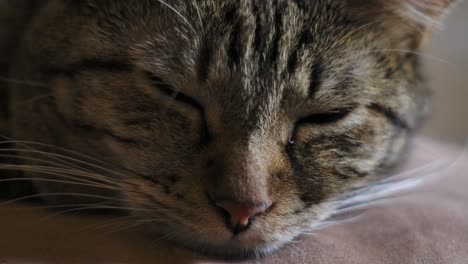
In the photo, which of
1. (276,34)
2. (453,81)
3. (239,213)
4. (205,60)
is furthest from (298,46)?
(453,81)

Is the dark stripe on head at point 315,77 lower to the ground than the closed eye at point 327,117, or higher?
higher

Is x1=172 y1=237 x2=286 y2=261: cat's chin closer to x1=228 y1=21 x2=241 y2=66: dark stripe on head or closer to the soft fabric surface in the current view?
the soft fabric surface

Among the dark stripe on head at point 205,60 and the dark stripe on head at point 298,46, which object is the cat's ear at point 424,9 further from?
the dark stripe on head at point 205,60

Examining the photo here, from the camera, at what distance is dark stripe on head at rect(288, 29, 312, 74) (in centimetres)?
81

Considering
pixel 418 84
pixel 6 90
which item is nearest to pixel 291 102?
pixel 418 84

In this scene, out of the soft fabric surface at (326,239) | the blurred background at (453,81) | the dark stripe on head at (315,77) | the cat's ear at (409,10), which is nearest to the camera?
the soft fabric surface at (326,239)

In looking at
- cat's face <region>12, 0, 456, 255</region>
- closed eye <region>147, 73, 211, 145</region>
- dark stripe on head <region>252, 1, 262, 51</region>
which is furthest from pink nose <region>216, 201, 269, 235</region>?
dark stripe on head <region>252, 1, 262, 51</region>

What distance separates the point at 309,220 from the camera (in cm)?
83

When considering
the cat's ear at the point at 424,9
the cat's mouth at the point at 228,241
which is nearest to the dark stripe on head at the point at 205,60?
the cat's mouth at the point at 228,241

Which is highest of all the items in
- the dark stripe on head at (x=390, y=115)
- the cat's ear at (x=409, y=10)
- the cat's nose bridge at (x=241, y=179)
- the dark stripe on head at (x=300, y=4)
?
the dark stripe on head at (x=300, y=4)

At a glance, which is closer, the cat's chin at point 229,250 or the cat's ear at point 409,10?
the cat's chin at point 229,250

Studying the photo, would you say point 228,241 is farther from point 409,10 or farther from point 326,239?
point 409,10

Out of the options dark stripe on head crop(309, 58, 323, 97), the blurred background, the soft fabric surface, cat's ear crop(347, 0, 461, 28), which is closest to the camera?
the soft fabric surface

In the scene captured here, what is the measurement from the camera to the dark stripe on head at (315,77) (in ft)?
2.72
